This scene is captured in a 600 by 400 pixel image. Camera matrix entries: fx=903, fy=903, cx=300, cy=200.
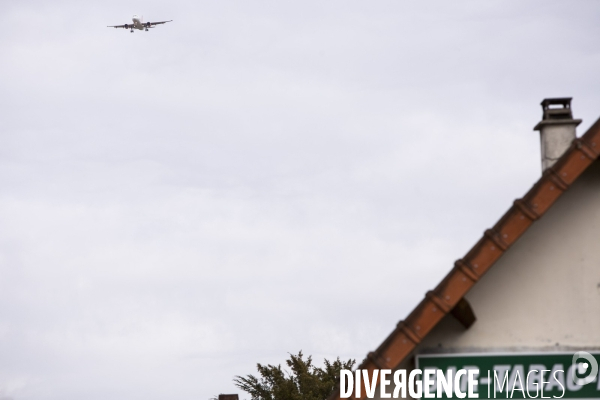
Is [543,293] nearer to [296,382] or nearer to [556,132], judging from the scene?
[556,132]

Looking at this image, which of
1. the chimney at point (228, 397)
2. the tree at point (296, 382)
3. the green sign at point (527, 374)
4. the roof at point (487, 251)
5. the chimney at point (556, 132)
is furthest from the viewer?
the tree at point (296, 382)

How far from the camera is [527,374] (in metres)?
10.3

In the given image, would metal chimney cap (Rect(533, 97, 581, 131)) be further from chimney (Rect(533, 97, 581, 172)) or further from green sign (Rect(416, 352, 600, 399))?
green sign (Rect(416, 352, 600, 399))

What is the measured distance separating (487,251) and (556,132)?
122 inches

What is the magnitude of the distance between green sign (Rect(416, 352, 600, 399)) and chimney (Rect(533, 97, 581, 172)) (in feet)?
9.02

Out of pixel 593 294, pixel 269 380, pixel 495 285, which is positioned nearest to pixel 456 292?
pixel 495 285

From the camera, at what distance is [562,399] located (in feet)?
33.4

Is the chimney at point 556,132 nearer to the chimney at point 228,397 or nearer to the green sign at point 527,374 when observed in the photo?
the green sign at point 527,374

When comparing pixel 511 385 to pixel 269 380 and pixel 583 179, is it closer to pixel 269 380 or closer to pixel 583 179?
pixel 583 179

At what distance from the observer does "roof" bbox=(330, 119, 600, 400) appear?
955cm

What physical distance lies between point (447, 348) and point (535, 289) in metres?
1.22

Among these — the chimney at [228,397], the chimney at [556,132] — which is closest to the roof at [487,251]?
the chimney at [556,132]

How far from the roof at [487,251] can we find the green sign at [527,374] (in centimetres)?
95

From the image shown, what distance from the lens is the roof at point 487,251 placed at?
9.55 m
